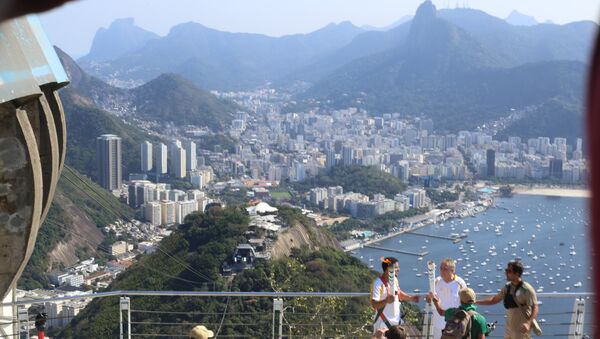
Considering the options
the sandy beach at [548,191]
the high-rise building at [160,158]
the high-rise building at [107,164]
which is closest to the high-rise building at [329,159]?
the high-rise building at [160,158]

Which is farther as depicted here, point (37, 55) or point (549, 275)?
point (549, 275)

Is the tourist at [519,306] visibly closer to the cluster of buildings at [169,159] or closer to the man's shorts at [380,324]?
the man's shorts at [380,324]

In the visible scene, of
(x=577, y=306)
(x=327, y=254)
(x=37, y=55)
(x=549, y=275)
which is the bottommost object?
(x=549, y=275)

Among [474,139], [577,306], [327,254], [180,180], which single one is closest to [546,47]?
[474,139]

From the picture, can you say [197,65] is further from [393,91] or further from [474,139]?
[474,139]

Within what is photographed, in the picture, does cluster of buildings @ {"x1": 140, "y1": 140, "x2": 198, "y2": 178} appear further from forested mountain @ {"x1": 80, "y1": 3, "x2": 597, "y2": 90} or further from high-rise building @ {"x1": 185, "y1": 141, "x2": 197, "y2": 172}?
forested mountain @ {"x1": 80, "y1": 3, "x2": 597, "y2": 90}

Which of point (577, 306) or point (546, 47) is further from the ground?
point (546, 47)

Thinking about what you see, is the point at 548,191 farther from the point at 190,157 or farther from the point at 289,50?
the point at 289,50
